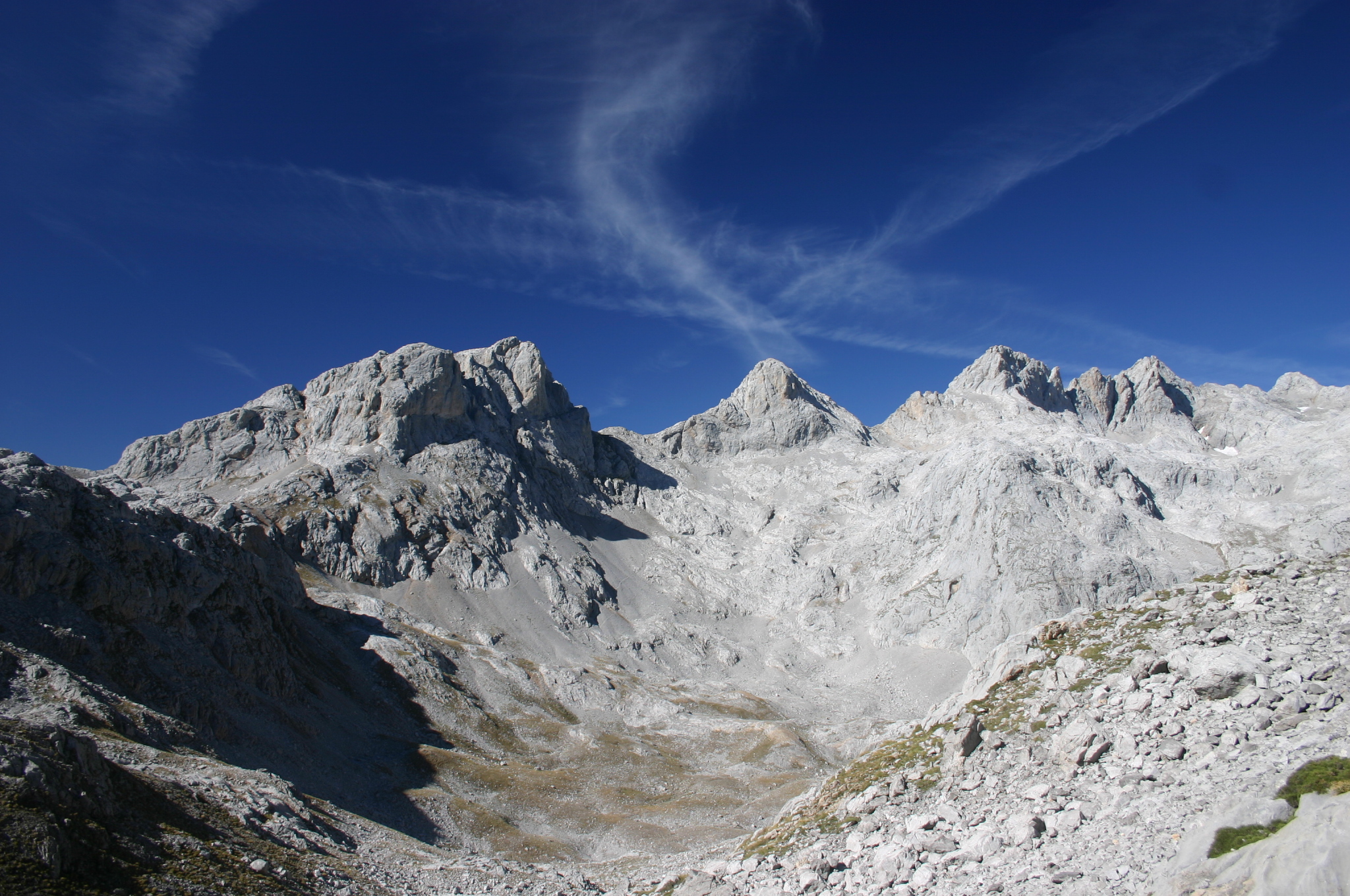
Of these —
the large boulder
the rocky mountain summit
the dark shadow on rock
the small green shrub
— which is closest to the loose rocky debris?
the large boulder

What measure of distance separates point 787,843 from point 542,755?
70158 millimetres

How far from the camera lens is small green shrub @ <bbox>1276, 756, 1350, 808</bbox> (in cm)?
1218

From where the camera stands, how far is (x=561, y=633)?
413ft

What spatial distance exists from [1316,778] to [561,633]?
400 ft

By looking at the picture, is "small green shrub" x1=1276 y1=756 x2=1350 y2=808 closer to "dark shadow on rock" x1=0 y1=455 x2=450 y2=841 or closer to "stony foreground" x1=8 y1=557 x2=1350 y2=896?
"stony foreground" x1=8 y1=557 x2=1350 y2=896

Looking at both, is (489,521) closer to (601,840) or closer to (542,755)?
(542,755)

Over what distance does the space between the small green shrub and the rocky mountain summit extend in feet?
5.28

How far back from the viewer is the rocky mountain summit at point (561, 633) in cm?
2114

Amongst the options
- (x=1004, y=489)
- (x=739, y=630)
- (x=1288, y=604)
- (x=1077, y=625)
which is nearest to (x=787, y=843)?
(x=1077, y=625)

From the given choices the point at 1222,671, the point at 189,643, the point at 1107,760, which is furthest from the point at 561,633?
the point at 1222,671

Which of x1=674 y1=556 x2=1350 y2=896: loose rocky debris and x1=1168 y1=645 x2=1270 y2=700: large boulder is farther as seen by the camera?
x1=1168 y1=645 x2=1270 y2=700: large boulder

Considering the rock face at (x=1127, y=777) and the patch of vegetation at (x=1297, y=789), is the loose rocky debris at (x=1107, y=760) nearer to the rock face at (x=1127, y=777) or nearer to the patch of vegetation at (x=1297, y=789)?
the rock face at (x=1127, y=777)

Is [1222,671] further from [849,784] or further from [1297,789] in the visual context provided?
[849,784]

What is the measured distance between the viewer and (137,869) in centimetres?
2094
